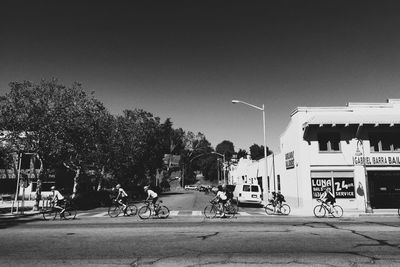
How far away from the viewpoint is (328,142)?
2541 cm

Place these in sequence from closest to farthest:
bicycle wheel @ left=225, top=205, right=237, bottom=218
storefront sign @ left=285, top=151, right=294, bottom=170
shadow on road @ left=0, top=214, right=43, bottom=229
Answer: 1. shadow on road @ left=0, top=214, right=43, bottom=229
2. bicycle wheel @ left=225, top=205, right=237, bottom=218
3. storefront sign @ left=285, top=151, right=294, bottom=170

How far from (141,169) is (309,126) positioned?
3235 cm

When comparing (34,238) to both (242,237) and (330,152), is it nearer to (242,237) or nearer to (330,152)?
(242,237)

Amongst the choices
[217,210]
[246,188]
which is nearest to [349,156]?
[246,188]

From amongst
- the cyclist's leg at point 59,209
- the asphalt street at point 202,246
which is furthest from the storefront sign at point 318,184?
the cyclist's leg at point 59,209

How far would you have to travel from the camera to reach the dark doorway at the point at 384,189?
25156 millimetres

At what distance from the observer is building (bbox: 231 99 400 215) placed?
2448cm

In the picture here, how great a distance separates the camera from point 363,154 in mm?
24781

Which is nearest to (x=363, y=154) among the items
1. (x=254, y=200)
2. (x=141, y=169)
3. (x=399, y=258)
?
(x=254, y=200)

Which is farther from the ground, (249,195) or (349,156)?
(349,156)

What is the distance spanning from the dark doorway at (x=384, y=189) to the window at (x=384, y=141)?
1.83m

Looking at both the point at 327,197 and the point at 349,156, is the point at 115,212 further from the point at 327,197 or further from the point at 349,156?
the point at 349,156

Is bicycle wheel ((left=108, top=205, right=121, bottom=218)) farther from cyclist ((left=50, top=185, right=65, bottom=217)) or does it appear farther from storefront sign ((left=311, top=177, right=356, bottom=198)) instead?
storefront sign ((left=311, top=177, right=356, bottom=198))

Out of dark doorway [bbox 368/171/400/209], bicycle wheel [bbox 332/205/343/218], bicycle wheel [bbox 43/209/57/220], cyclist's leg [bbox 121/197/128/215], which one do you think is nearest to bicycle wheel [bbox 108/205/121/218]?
cyclist's leg [bbox 121/197/128/215]
